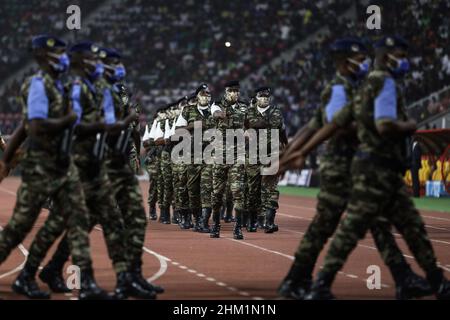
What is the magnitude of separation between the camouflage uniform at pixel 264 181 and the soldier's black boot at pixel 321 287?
32.6 ft

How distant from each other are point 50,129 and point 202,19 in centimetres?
5463

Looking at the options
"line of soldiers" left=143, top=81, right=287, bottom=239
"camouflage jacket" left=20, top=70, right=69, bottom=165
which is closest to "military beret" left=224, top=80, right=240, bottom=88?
"line of soldiers" left=143, top=81, right=287, bottom=239

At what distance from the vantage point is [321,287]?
10.6 m

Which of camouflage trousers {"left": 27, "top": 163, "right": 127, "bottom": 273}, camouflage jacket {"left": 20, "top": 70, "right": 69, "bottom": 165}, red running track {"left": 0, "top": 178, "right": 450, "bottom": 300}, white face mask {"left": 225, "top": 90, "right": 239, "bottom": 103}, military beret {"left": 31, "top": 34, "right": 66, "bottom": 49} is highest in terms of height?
white face mask {"left": 225, "top": 90, "right": 239, "bottom": 103}

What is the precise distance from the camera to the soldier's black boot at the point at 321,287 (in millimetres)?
10617

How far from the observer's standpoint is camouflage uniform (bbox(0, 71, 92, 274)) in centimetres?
1070

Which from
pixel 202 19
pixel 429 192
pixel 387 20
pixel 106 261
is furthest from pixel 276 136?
pixel 202 19

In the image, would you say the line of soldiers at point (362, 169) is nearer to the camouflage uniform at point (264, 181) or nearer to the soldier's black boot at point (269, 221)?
the camouflage uniform at point (264, 181)

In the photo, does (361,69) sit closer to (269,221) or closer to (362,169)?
(362,169)

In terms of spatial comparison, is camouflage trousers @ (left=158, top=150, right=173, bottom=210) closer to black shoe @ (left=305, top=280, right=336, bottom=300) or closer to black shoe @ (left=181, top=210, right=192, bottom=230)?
black shoe @ (left=181, top=210, right=192, bottom=230)

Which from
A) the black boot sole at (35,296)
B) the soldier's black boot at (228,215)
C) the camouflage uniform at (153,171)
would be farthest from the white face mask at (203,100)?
the black boot sole at (35,296)

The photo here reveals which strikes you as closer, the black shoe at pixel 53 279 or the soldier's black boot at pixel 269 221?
the black shoe at pixel 53 279

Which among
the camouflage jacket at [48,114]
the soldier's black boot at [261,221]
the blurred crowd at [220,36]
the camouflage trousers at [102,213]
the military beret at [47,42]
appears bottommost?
the soldier's black boot at [261,221]

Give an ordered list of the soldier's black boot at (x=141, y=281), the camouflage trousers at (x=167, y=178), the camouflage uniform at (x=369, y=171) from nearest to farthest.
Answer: the camouflage uniform at (x=369, y=171) → the soldier's black boot at (x=141, y=281) → the camouflage trousers at (x=167, y=178)
